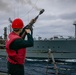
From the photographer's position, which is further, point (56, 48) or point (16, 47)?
point (56, 48)

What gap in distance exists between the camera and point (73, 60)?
264ft

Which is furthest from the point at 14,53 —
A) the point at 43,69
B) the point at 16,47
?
the point at 43,69

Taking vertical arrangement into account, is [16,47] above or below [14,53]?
above

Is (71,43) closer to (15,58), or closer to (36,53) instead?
(36,53)

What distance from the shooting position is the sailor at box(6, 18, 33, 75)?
6.99 metres

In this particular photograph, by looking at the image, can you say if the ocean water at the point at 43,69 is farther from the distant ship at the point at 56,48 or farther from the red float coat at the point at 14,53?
the red float coat at the point at 14,53

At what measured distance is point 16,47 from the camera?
23.2ft

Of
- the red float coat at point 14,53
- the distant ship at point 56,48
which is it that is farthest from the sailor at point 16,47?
the distant ship at point 56,48

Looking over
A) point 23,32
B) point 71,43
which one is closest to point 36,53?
point 71,43

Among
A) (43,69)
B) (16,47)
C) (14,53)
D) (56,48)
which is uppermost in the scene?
(16,47)

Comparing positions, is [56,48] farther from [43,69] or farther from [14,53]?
[14,53]

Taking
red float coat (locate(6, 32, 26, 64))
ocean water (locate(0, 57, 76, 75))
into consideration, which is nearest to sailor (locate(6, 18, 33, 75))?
red float coat (locate(6, 32, 26, 64))

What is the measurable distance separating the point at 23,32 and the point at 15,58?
73cm

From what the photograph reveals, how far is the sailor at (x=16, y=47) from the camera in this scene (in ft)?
22.9
